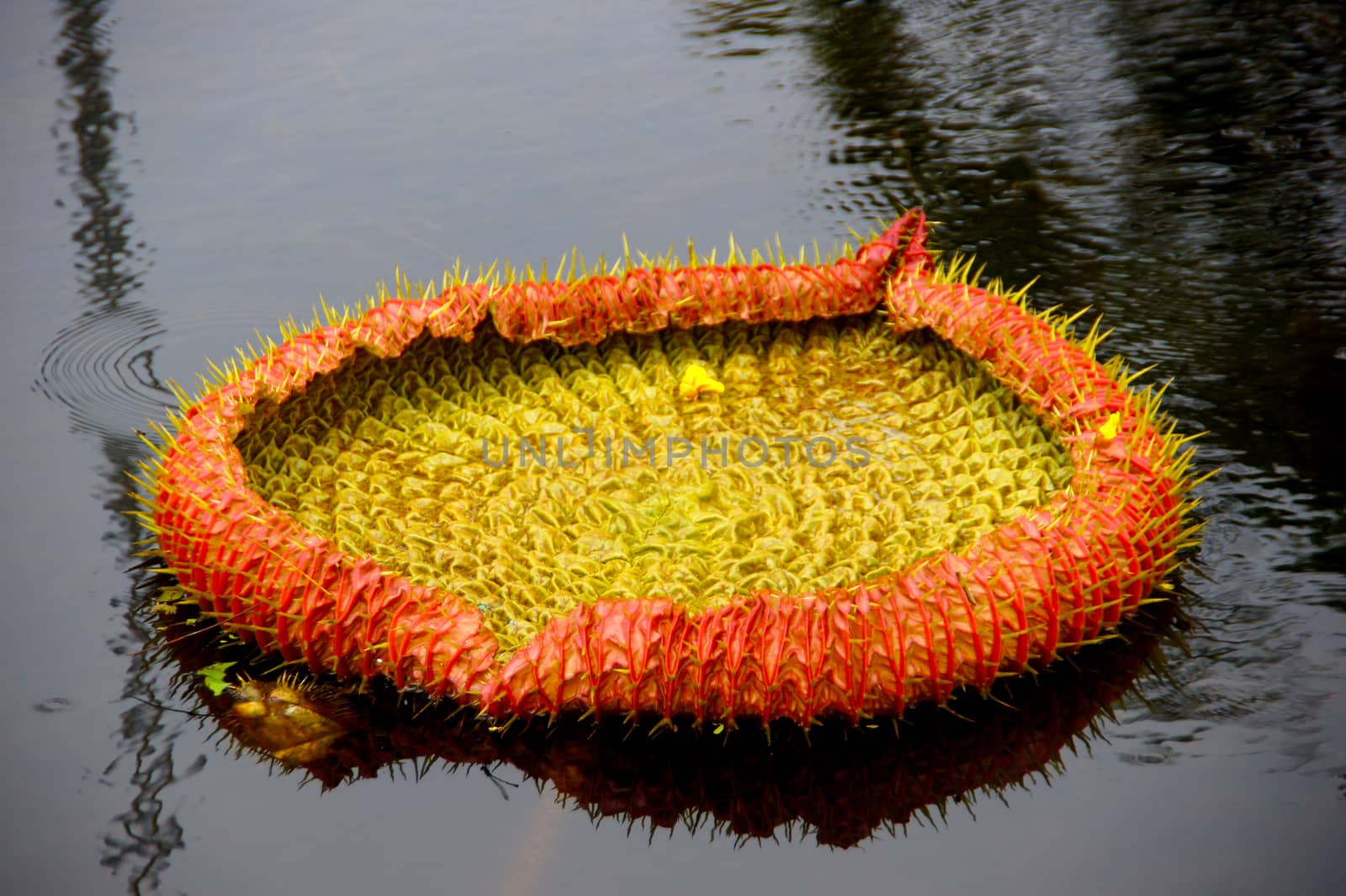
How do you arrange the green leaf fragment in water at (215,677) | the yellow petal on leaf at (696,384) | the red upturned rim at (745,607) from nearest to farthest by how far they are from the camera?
the red upturned rim at (745,607) → the green leaf fragment in water at (215,677) → the yellow petal on leaf at (696,384)

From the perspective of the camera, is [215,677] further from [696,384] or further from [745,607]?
[696,384]

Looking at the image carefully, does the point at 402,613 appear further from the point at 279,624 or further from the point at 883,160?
the point at 883,160

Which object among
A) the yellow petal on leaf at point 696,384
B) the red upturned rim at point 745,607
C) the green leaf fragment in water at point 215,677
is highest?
the red upturned rim at point 745,607

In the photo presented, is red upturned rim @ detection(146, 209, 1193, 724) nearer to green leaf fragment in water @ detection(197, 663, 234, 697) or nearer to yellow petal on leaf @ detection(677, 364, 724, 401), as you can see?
green leaf fragment in water @ detection(197, 663, 234, 697)

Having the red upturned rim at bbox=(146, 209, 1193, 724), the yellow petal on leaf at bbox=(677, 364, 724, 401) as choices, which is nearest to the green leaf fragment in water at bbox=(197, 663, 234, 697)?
the red upturned rim at bbox=(146, 209, 1193, 724)

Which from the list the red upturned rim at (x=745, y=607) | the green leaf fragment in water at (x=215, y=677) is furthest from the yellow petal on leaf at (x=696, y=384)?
the green leaf fragment in water at (x=215, y=677)

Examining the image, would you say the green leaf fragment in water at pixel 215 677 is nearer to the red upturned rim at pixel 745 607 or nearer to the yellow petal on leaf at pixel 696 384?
Answer: the red upturned rim at pixel 745 607
